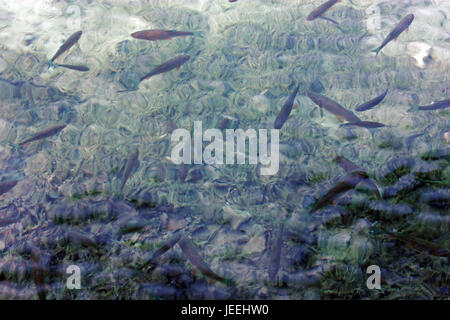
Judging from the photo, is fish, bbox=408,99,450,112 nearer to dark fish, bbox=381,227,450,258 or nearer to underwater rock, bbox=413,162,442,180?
underwater rock, bbox=413,162,442,180

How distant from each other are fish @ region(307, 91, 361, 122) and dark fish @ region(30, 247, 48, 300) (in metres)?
Result: 3.02

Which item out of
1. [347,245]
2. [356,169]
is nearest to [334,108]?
[356,169]

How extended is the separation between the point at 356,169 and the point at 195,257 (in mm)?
1684

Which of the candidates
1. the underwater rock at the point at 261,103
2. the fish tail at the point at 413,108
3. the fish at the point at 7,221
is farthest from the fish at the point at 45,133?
the fish tail at the point at 413,108

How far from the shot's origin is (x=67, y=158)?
3525 millimetres

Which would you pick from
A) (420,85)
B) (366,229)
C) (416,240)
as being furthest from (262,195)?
(420,85)

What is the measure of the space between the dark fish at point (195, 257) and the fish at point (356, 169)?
5.07ft

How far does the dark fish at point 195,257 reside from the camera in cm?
260

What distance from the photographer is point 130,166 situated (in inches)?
130

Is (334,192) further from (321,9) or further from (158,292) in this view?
(321,9)

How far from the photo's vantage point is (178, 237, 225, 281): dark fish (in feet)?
8.52

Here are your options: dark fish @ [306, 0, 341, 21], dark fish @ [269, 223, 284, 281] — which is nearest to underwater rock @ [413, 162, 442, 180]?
dark fish @ [269, 223, 284, 281]
